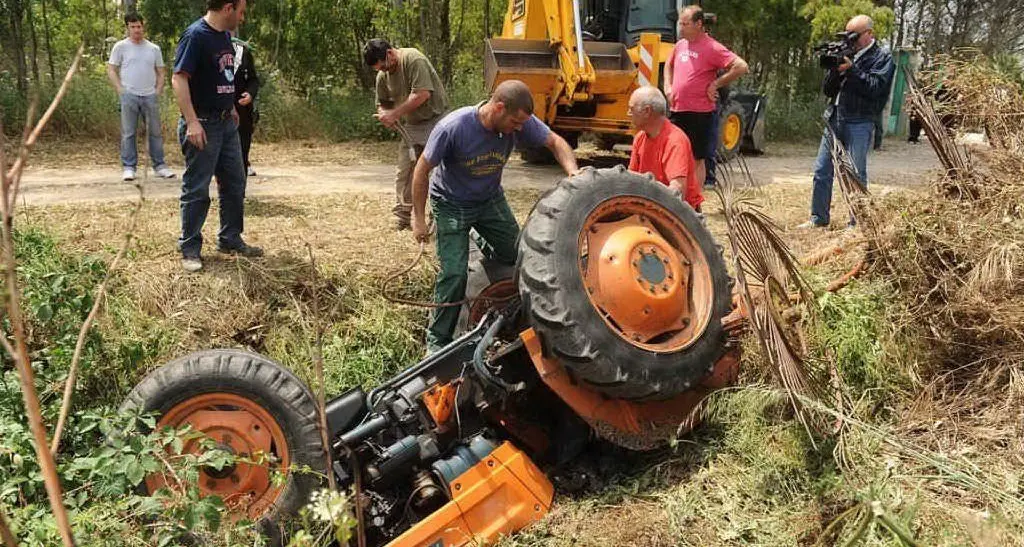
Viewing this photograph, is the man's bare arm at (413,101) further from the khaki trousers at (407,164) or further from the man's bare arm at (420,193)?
the man's bare arm at (420,193)

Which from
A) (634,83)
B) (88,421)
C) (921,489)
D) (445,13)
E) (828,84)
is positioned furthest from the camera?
(445,13)

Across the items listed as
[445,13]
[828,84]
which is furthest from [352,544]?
[445,13]

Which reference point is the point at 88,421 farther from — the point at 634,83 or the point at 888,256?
the point at 634,83

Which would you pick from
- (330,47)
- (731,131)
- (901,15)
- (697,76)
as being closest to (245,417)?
(697,76)

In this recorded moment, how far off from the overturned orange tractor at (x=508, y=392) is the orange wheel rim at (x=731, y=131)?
24.6ft

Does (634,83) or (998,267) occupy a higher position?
(634,83)

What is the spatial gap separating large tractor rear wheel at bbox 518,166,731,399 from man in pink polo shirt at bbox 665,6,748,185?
2.53 metres

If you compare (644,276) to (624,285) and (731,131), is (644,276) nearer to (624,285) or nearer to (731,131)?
(624,285)

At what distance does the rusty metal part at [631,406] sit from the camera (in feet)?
12.2

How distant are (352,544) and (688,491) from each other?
1556mm

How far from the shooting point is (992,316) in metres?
3.56

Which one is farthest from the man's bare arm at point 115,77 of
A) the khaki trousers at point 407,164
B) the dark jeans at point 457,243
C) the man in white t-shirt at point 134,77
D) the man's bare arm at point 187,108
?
the dark jeans at point 457,243

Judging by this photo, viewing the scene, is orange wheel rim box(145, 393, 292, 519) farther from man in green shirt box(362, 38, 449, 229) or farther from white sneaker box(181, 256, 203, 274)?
man in green shirt box(362, 38, 449, 229)

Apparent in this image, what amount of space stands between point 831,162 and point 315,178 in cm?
517
